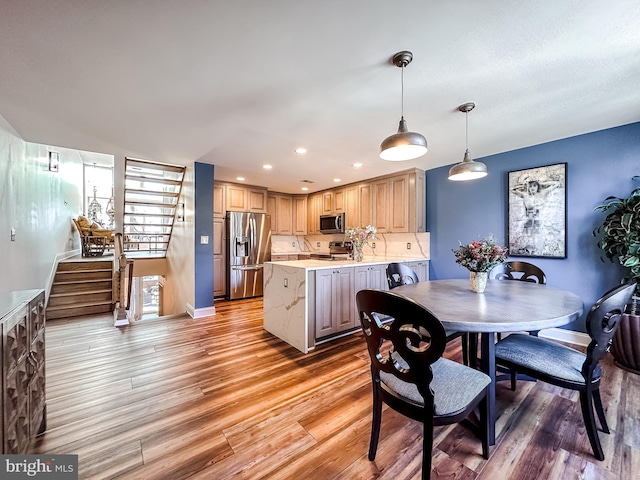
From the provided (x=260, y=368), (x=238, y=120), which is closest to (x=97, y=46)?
(x=238, y=120)

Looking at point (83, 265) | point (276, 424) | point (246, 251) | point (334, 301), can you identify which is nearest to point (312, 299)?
point (334, 301)

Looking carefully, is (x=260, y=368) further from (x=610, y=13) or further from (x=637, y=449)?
(x=610, y=13)

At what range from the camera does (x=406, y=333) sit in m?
1.17

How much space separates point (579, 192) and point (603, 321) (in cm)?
246

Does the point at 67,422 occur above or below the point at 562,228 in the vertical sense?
below

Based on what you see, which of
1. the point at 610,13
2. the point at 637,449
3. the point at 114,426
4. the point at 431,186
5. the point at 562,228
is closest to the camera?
the point at 610,13

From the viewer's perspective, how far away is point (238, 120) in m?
2.56

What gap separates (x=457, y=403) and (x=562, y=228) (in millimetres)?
3106

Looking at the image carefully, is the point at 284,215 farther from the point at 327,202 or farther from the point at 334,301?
the point at 334,301

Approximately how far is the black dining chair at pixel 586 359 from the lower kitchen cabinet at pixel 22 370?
8.63ft

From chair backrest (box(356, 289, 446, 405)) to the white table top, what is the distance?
285 mm

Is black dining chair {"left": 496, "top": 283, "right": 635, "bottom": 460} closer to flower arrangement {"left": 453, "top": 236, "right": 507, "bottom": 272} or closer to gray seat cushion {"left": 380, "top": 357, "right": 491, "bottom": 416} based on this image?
gray seat cushion {"left": 380, "top": 357, "right": 491, "bottom": 416}

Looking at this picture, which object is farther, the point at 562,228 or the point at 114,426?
the point at 562,228

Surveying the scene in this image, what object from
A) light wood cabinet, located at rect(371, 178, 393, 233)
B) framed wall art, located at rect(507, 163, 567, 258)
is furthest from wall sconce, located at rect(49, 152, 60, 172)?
framed wall art, located at rect(507, 163, 567, 258)
